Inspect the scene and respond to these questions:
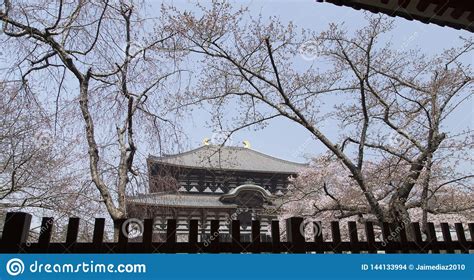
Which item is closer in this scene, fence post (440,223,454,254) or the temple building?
fence post (440,223,454,254)

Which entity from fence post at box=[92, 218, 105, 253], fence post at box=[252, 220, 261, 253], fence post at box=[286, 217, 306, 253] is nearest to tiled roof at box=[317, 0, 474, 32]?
fence post at box=[286, 217, 306, 253]

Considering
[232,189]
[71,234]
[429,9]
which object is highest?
[232,189]

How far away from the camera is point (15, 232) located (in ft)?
8.84

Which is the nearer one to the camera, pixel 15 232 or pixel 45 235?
pixel 15 232

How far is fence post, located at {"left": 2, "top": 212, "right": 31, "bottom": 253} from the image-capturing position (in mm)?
2676

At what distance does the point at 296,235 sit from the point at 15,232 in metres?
2.35

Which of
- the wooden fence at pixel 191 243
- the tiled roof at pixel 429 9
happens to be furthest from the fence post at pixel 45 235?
the tiled roof at pixel 429 9

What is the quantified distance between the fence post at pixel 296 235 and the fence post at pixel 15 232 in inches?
88.0

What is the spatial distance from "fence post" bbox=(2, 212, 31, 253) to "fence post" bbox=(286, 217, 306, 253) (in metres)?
2.23

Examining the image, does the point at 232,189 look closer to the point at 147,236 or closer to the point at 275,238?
the point at 275,238

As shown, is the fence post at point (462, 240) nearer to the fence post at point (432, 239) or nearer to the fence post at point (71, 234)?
the fence post at point (432, 239)

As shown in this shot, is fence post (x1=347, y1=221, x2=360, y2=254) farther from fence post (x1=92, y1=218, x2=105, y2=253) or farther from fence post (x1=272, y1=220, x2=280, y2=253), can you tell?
fence post (x1=92, y1=218, x2=105, y2=253)

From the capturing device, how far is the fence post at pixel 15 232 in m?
2.68

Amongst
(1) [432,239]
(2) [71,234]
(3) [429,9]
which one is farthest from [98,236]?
(3) [429,9]
